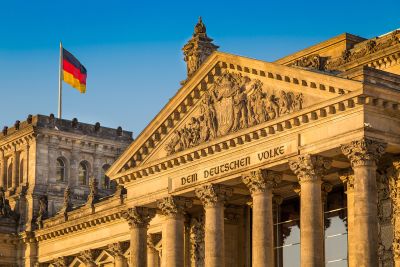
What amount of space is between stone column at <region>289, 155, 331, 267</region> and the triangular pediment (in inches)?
99.2

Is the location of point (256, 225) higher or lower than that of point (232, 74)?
lower

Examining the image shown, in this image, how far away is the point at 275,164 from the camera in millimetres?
58188

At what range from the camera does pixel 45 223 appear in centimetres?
8700

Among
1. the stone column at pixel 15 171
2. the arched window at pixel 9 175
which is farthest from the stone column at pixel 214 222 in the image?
the arched window at pixel 9 175

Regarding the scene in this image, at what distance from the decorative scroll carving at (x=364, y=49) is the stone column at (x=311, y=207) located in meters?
10.7

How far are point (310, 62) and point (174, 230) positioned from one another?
11702mm

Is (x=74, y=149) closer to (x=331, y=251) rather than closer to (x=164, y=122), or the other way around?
(x=164, y=122)

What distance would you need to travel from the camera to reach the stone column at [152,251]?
74500 millimetres

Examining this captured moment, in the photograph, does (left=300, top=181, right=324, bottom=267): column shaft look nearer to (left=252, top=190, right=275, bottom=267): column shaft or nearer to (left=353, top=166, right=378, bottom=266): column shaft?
(left=353, top=166, right=378, bottom=266): column shaft

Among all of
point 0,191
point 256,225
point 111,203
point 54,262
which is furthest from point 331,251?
point 0,191

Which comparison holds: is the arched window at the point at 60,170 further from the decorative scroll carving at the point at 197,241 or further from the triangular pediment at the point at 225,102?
the decorative scroll carving at the point at 197,241

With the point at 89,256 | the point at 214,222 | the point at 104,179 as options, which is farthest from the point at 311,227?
the point at 104,179

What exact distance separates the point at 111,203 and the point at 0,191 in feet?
49.2

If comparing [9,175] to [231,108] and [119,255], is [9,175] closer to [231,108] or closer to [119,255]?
[119,255]
